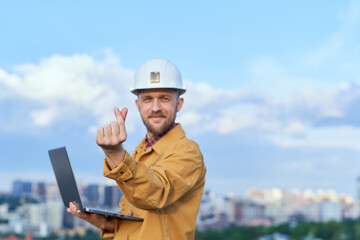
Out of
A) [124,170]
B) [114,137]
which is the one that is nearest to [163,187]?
[124,170]

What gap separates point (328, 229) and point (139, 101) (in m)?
61.9

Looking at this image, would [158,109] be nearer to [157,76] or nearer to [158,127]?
[158,127]

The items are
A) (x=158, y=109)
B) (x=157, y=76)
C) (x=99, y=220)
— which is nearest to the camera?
(x=158, y=109)

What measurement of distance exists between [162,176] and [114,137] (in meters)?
0.34

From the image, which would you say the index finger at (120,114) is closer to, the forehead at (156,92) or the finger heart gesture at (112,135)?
the finger heart gesture at (112,135)

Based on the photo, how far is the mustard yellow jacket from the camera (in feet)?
6.93

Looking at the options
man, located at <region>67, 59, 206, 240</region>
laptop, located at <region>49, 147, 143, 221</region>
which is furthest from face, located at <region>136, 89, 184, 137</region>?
laptop, located at <region>49, 147, 143, 221</region>

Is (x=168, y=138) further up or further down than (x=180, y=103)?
further down

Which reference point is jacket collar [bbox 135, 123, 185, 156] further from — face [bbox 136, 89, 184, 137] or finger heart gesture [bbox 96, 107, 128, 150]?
finger heart gesture [bbox 96, 107, 128, 150]

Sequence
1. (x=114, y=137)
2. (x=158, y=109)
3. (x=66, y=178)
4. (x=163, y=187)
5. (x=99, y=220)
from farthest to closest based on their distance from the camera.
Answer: (x=99, y=220), (x=158, y=109), (x=66, y=178), (x=163, y=187), (x=114, y=137)

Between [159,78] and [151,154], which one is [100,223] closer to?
[151,154]

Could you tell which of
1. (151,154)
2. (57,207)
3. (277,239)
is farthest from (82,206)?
(57,207)

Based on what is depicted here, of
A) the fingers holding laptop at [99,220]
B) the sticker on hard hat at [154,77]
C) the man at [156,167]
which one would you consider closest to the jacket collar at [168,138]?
the man at [156,167]

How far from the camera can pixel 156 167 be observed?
2.28m
